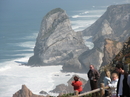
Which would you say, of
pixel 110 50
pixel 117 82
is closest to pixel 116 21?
pixel 110 50

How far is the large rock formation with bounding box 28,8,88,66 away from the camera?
115 metres

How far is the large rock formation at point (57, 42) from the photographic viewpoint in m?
115

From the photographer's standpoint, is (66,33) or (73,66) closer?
(73,66)

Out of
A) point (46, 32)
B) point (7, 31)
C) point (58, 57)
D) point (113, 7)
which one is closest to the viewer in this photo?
point (58, 57)

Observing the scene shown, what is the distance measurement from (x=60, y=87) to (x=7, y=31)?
362 feet

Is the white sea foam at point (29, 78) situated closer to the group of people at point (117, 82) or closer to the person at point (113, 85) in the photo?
the group of people at point (117, 82)

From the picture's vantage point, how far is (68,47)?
120 metres

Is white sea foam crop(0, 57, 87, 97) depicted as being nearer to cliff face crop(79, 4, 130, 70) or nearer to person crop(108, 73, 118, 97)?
cliff face crop(79, 4, 130, 70)

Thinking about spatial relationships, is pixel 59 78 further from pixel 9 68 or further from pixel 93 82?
pixel 93 82

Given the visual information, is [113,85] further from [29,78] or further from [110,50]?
[29,78]

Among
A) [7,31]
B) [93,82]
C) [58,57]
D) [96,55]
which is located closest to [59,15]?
[58,57]

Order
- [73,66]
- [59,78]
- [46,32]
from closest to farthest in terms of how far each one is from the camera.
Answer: [59,78] < [73,66] < [46,32]

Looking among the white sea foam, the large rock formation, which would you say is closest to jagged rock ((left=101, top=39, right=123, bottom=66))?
the white sea foam

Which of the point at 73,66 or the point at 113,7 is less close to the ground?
the point at 113,7
